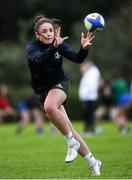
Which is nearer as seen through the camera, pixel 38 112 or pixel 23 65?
pixel 38 112

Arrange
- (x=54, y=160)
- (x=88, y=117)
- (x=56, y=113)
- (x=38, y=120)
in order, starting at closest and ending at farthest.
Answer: (x=56, y=113), (x=54, y=160), (x=88, y=117), (x=38, y=120)

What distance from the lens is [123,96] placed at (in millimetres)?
23641

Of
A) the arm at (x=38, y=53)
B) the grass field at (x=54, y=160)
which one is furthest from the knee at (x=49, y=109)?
the grass field at (x=54, y=160)

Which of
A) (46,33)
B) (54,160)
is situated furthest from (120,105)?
Answer: (46,33)

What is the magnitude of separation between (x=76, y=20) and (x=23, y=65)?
44.4ft

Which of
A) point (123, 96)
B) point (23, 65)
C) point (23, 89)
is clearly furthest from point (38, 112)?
point (23, 65)

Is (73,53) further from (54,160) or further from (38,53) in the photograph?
(54,160)

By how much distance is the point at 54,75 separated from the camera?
34.0 ft

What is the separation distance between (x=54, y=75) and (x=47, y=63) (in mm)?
216

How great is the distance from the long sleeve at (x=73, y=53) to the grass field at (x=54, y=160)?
1.57 metres

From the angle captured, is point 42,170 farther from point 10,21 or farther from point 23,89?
point 10,21

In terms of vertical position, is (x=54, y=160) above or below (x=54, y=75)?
below

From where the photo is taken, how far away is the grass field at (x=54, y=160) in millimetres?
10281

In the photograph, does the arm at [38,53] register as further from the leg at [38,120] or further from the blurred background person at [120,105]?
the leg at [38,120]
